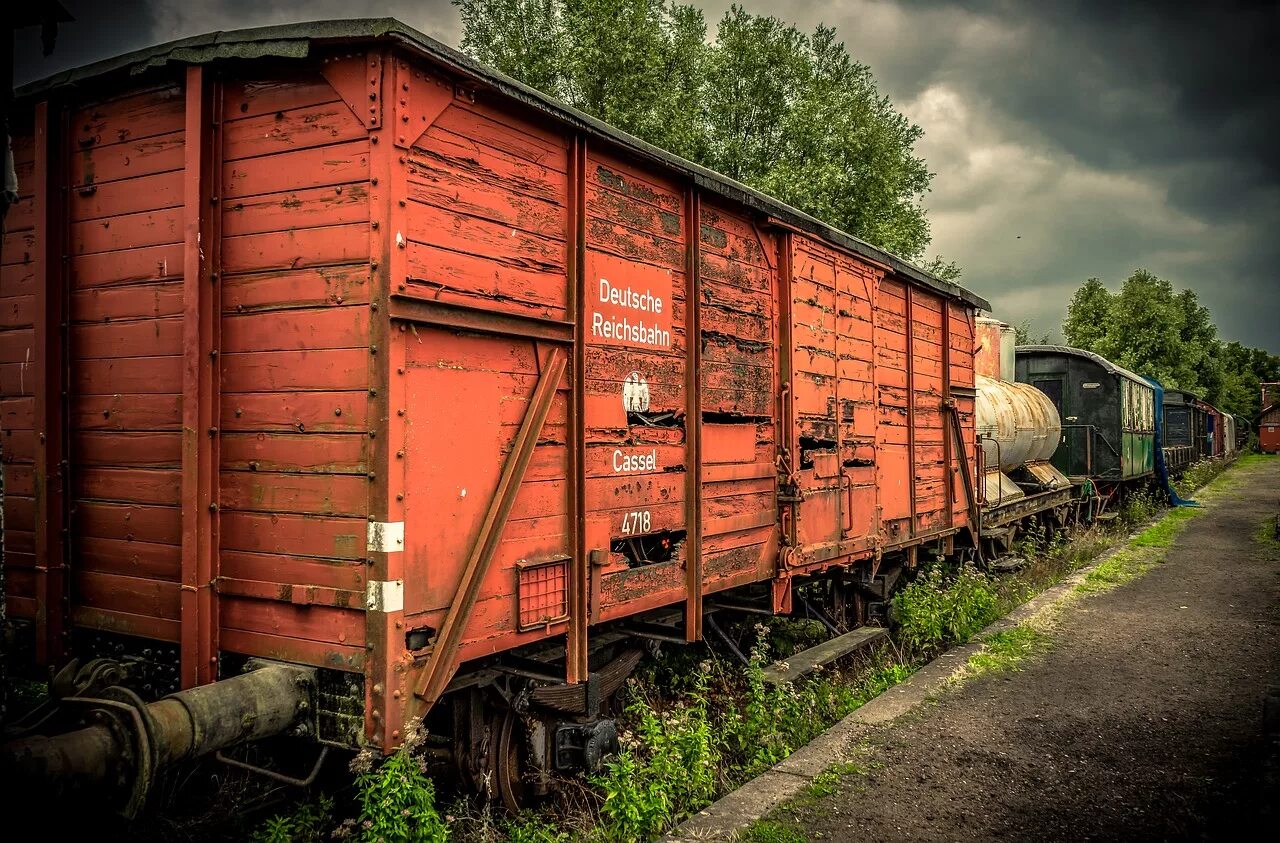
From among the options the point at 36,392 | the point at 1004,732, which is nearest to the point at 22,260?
the point at 36,392

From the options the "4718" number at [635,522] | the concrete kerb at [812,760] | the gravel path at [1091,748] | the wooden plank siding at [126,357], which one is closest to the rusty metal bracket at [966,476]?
the gravel path at [1091,748]

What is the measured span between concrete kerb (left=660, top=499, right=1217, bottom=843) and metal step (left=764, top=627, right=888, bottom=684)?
0.54 metres

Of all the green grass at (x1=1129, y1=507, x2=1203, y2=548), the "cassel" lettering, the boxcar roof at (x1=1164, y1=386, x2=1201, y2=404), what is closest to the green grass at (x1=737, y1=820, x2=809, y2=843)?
the "cassel" lettering

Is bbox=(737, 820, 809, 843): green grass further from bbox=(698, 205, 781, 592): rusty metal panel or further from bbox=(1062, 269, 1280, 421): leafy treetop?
bbox=(1062, 269, 1280, 421): leafy treetop

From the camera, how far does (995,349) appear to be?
1425cm

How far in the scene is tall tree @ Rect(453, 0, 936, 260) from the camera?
21.9m

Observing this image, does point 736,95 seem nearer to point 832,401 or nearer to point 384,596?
point 832,401

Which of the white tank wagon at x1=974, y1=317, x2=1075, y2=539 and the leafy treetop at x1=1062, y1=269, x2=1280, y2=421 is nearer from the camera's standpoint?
the white tank wagon at x1=974, y1=317, x2=1075, y2=539

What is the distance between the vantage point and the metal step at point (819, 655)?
5955mm

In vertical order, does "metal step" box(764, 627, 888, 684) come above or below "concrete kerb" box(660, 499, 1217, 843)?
above

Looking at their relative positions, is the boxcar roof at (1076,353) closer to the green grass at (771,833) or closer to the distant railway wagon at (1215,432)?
the green grass at (771,833)

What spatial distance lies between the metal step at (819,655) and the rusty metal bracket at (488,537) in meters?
2.88

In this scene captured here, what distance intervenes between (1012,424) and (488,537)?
34.6 ft

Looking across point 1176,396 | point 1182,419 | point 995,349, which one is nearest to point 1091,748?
point 995,349
